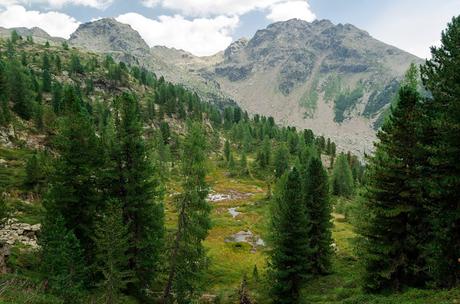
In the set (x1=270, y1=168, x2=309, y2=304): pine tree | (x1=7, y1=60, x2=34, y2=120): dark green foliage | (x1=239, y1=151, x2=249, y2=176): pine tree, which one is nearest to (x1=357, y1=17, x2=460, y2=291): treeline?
(x1=270, y1=168, x2=309, y2=304): pine tree

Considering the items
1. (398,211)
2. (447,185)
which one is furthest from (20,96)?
(447,185)

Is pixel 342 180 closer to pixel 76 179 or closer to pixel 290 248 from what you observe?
pixel 290 248

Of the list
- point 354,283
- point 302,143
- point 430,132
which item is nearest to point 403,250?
point 430,132

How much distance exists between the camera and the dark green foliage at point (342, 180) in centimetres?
11581

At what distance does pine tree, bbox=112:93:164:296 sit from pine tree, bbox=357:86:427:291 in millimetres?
17380

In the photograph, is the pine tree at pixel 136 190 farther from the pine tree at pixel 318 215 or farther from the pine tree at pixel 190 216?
the pine tree at pixel 318 215

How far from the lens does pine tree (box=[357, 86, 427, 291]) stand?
83.1 feet

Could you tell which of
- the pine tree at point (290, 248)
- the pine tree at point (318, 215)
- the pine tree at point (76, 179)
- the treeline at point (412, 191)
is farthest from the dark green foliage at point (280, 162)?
the treeline at point (412, 191)

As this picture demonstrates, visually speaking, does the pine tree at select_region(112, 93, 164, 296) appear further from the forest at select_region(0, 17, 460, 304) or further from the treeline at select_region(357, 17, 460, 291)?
the treeline at select_region(357, 17, 460, 291)

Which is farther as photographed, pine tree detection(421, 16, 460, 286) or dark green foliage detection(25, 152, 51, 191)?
dark green foliage detection(25, 152, 51, 191)

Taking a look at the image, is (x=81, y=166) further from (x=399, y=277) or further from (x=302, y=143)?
(x=302, y=143)

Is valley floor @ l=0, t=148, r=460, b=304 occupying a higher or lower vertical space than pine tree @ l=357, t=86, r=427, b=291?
lower

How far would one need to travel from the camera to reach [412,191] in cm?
2534

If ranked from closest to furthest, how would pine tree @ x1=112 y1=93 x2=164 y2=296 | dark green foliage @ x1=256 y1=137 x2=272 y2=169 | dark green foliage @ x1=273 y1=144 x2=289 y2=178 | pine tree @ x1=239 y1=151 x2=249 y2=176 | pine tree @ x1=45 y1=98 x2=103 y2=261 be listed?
pine tree @ x1=45 y1=98 x2=103 y2=261 < pine tree @ x1=112 y1=93 x2=164 y2=296 < dark green foliage @ x1=273 y1=144 x2=289 y2=178 < dark green foliage @ x1=256 y1=137 x2=272 y2=169 < pine tree @ x1=239 y1=151 x2=249 y2=176
